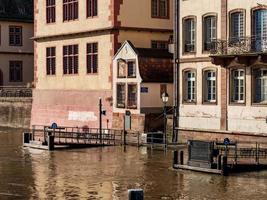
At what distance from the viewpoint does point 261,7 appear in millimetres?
39531

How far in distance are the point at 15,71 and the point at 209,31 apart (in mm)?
37405

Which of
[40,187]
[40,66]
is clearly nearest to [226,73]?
[40,187]

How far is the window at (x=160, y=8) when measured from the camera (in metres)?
53.5

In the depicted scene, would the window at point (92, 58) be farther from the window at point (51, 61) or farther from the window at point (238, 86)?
the window at point (238, 86)

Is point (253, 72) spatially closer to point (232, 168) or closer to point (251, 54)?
point (251, 54)

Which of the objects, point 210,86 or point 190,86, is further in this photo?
point 190,86

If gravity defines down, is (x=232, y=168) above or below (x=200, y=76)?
below

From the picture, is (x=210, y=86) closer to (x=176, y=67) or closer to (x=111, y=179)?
(x=176, y=67)

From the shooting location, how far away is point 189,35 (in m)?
44.9

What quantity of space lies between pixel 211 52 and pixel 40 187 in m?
16.9

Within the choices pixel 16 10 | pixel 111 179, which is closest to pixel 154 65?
pixel 111 179

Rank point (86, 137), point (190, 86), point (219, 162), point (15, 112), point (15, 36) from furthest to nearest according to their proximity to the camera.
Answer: point (15, 36)
point (15, 112)
point (86, 137)
point (190, 86)
point (219, 162)

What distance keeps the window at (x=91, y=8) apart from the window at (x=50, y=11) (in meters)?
5.16

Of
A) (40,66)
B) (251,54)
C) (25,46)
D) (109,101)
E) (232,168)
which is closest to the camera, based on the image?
(232,168)
